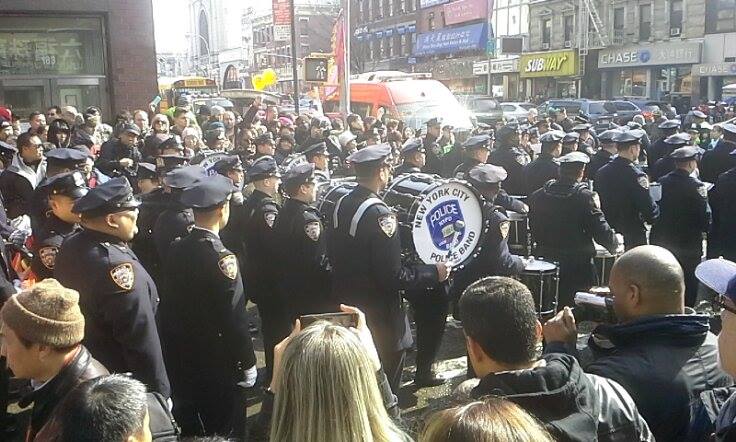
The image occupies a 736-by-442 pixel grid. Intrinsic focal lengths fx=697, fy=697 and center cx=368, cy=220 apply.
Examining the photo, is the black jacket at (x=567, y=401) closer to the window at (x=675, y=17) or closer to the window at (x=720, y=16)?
the window at (x=720, y=16)

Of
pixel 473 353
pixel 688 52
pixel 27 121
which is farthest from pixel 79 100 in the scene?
pixel 688 52

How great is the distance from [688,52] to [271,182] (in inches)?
1364

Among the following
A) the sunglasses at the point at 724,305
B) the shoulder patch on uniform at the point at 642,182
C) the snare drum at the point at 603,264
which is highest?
the sunglasses at the point at 724,305

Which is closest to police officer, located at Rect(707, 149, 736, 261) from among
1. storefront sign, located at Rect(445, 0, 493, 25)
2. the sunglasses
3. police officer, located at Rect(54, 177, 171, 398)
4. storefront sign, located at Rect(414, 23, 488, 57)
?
the sunglasses

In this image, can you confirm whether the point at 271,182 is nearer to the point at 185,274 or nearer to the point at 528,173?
the point at 185,274

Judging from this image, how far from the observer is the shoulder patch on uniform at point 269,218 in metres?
5.41

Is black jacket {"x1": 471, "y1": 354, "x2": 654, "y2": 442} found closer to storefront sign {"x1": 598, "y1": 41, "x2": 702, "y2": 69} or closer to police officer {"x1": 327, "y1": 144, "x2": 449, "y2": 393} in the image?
police officer {"x1": 327, "y1": 144, "x2": 449, "y2": 393}

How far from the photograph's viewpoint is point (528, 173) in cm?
812

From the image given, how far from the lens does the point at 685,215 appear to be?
664 centimetres

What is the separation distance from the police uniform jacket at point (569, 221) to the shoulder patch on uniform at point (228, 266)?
308 cm

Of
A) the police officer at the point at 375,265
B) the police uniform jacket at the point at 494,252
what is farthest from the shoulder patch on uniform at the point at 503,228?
the police officer at the point at 375,265

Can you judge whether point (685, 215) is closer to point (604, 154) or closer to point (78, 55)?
point (604, 154)

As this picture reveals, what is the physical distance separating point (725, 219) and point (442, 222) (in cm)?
339

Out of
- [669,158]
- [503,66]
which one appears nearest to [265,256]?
[669,158]
